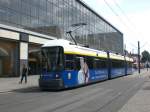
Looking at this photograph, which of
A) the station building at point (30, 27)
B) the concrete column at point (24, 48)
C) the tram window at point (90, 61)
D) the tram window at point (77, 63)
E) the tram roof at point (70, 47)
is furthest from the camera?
the concrete column at point (24, 48)

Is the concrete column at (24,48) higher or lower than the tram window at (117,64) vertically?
higher

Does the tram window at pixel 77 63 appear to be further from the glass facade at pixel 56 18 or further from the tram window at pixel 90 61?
the glass facade at pixel 56 18

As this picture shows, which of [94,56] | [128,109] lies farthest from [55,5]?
[128,109]

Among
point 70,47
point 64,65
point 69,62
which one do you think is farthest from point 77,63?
point 64,65

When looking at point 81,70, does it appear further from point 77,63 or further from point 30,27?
point 30,27

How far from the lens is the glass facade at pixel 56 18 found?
41.2m

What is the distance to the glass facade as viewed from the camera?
4116 centimetres

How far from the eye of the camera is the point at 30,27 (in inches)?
→ 1785

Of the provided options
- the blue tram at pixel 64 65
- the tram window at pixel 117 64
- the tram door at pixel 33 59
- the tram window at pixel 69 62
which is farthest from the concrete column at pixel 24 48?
the tram window at pixel 69 62

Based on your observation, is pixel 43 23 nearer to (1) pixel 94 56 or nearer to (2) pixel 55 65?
(1) pixel 94 56

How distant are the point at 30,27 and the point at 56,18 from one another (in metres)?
9.94

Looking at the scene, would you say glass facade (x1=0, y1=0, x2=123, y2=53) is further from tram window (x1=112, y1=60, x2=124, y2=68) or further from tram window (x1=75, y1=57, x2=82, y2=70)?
tram window (x1=75, y1=57, x2=82, y2=70)

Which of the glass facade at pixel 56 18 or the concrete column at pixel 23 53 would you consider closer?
the glass facade at pixel 56 18

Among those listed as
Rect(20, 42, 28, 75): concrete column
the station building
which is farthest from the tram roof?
Rect(20, 42, 28, 75): concrete column
